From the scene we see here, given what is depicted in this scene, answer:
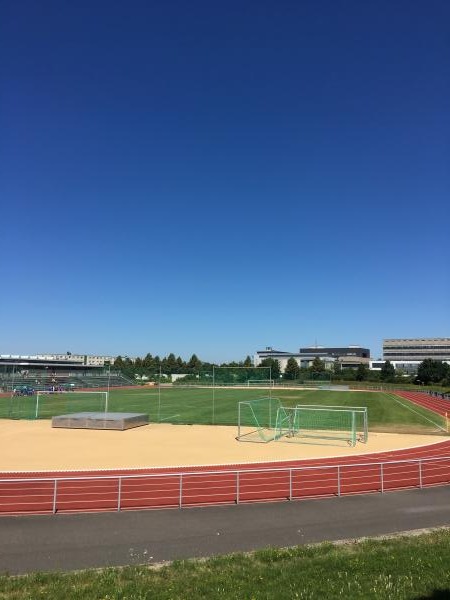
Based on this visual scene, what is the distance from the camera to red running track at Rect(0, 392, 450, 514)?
44.2 feet

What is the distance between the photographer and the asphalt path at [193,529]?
9.51 m

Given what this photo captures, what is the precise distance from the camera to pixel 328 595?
6.98 metres

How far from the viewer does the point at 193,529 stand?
11.2 metres

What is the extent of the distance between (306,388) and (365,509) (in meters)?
70.9

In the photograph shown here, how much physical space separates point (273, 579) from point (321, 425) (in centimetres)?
2664

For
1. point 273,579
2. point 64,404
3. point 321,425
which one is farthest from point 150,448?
point 64,404

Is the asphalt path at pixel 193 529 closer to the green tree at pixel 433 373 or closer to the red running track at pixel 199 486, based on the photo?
the red running track at pixel 199 486

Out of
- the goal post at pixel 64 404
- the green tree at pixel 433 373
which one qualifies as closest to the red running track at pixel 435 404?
the goal post at pixel 64 404

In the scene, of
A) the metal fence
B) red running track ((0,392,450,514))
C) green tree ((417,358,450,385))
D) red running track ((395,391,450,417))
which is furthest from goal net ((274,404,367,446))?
green tree ((417,358,450,385))

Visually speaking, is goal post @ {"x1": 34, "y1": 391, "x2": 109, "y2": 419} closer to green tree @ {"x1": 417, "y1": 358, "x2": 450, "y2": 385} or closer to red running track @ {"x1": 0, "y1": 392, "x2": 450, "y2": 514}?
red running track @ {"x1": 0, "y1": 392, "x2": 450, "y2": 514}

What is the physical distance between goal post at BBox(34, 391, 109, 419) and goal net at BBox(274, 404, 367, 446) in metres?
13.4

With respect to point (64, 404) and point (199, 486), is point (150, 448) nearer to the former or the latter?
point (199, 486)

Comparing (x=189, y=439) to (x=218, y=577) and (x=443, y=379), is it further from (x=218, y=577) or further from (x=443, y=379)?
(x=443, y=379)

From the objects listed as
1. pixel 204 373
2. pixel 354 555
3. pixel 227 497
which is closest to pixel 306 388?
pixel 204 373
